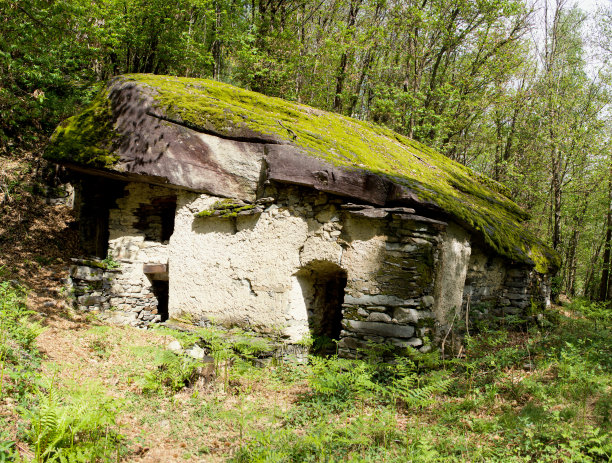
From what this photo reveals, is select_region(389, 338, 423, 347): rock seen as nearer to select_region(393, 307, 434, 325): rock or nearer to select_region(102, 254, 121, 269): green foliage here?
select_region(393, 307, 434, 325): rock

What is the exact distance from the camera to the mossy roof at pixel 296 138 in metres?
6.38

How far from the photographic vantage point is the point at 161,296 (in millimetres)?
Answer: 8422

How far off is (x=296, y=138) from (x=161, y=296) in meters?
4.57

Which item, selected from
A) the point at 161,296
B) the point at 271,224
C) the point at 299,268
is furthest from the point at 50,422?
the point at 161,296

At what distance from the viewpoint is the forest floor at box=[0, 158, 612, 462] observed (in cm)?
338

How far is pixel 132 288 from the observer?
771 centimetres

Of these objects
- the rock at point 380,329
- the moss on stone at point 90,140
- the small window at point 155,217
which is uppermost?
the moss on stone at point 90,140

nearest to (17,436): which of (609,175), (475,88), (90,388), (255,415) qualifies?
(90,388)

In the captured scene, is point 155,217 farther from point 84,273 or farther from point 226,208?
point 226,208

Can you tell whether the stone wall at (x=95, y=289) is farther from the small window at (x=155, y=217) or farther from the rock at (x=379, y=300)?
the rock at (x=379, y=300)

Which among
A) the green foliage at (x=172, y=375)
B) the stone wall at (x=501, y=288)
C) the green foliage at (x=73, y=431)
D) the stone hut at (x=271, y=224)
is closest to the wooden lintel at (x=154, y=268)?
the stone hut at (x=271, y=224)

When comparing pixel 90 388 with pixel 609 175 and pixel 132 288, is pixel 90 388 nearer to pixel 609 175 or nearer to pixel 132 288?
pixel 132 288

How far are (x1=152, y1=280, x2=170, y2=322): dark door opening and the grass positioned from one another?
1783mm

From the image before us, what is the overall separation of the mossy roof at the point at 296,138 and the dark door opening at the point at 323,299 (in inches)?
67.3
